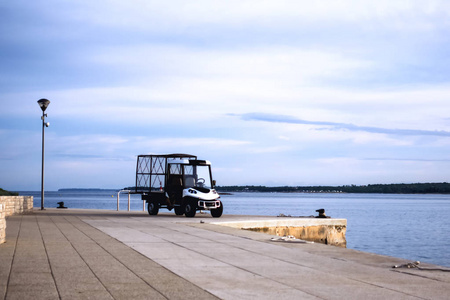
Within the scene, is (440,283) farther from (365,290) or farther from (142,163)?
(142,163)

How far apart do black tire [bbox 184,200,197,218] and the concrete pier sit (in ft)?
38.4

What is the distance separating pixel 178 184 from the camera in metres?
27.4

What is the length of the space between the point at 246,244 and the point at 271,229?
8871 millimetres

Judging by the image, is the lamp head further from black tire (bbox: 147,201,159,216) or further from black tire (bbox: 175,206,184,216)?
black tire (bbox: 175,206,184,216)

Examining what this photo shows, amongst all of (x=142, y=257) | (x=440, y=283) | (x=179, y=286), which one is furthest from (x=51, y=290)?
(x=440, y=283)

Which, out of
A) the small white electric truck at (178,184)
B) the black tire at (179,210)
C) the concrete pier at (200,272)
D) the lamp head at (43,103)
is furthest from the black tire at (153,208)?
the concrete pier at (200,272)

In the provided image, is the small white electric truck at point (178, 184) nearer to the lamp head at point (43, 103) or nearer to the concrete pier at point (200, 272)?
the lamp head at point (43, 103)

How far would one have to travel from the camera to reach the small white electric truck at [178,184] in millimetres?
26047

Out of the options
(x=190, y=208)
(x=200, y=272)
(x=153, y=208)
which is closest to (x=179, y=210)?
(x=153, y=208)

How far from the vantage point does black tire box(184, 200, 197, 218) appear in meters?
25.8

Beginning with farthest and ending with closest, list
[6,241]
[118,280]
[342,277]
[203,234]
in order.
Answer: [203,234] → [6,241] → [342,277] → [118,280]

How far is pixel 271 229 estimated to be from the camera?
22.3m

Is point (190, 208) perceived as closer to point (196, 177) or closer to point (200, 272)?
point (196, 177)

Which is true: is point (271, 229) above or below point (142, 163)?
below
